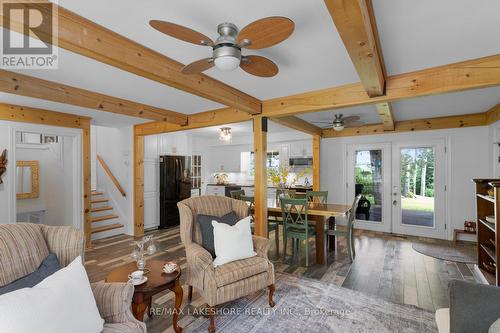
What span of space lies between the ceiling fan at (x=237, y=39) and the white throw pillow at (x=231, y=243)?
1.46 m

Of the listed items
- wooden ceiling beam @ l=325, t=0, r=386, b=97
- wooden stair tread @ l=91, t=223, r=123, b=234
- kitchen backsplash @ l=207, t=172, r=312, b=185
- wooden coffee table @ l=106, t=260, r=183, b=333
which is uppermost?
wooden ceiling beam @ l=325, t=0, r=386, b=97

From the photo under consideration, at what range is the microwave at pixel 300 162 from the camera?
676 cm

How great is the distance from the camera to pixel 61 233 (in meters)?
1.74

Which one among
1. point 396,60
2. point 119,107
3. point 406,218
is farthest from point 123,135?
point 406,218

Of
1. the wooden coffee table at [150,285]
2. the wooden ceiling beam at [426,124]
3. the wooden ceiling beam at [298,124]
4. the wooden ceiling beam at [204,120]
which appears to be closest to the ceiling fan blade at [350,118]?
the wooden ceiling beam at [298,124]

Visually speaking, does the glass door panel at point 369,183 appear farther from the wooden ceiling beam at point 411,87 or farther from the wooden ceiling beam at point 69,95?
the wooden ceiling beam at point 69,95

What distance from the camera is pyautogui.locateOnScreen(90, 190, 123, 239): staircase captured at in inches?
201

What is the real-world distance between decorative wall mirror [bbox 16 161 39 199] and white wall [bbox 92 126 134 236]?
1.32 metres

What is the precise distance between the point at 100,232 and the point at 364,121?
19.1 ft

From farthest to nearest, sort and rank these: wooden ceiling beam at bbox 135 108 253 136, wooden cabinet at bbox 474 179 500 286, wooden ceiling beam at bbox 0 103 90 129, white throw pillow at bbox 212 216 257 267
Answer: wooden ceiling beam at bbox 135 108 253 136
wooden ceiling beam at bbox 0 103 90 129
wooden cabinet at bbox 474 179 500 286
white throw pillow at bbox 212 216 257 267

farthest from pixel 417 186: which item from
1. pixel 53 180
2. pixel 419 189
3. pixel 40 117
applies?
pixel 53 180

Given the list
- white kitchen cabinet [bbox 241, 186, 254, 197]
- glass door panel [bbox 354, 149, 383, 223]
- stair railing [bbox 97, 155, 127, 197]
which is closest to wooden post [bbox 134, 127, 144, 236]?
stair railing [bbox 97, 155, 127, 197]

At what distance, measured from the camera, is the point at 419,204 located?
513cm

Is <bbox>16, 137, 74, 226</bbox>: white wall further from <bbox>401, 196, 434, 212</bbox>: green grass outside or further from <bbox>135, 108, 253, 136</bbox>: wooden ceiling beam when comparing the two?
<bbox>401, 196, 434, 212</bbox>: green grass outside
